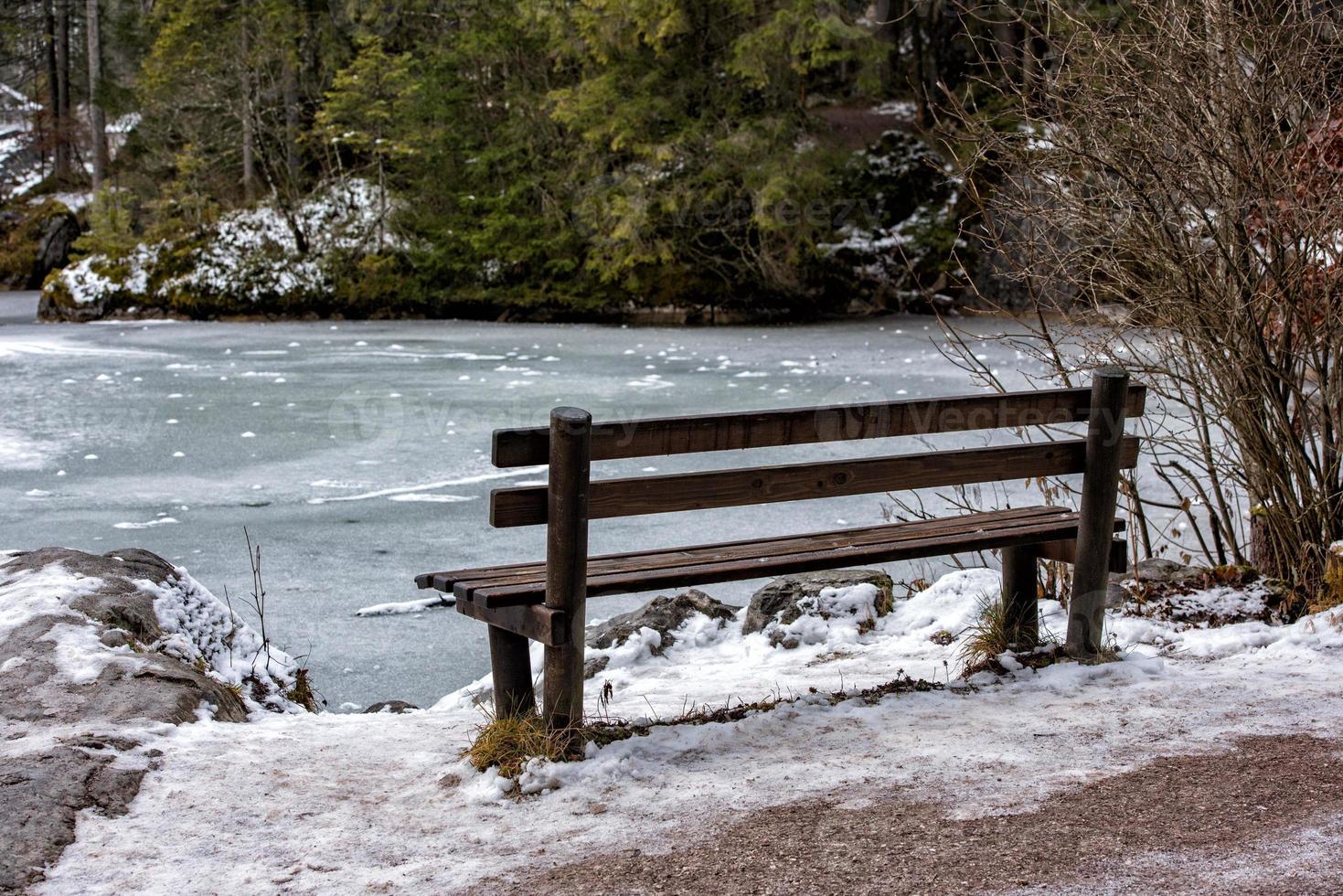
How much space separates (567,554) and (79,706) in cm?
196

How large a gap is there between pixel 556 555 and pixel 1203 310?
344cm

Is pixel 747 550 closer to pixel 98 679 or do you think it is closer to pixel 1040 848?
pixel 1040 848

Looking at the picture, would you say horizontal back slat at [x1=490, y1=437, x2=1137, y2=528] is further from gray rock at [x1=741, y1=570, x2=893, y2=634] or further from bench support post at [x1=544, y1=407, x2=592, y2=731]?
gray rock at [x1=741, y1=570, x2=893, y2=634]

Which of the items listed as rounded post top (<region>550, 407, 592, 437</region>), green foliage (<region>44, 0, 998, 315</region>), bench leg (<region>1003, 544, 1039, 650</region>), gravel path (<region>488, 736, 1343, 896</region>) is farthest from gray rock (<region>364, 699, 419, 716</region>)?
green foliage (<region>44, 0, 998, 315</region>)

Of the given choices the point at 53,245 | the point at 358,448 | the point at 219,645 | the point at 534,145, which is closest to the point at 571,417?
the point at 219,645

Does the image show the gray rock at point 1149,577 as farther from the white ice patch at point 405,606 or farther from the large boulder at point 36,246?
the large boulder at point 36,246

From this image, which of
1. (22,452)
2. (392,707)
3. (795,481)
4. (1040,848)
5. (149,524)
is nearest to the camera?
(1040,848)

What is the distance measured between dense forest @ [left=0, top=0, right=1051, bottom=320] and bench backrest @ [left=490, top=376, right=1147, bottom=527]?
824 inches

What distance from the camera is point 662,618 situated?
721 centimetres

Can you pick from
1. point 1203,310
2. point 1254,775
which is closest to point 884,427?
point 1254,775

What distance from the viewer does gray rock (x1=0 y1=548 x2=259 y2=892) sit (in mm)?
3992

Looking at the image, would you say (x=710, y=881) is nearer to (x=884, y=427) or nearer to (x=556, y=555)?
(x=556, y=555)

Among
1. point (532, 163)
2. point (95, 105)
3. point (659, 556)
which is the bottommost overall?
point (659, 556)

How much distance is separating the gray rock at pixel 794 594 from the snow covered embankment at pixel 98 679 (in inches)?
93.3
